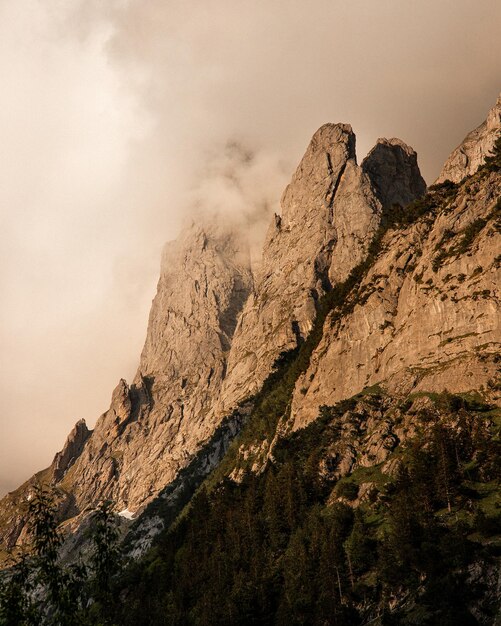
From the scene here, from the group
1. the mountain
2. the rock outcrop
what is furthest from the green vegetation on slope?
the rock outcrop

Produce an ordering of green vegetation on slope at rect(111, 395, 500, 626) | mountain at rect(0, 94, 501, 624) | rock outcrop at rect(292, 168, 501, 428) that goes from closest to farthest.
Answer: green vegetation on slope at rect(111, 395, 500, 626) < mountain at rect(0, 94, 501, 624) < rock outcrop at rect(292, 168, 501, 428)

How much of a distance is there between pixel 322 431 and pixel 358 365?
26179mm

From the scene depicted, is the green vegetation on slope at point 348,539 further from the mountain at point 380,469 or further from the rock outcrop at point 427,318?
the rock outcrop at point 427,318

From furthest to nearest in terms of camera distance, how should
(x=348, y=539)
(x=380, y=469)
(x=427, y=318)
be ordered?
(x=427, y=318) < (x=380, y=469) < (x=348, y=539)

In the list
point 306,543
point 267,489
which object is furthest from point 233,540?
point 306,543

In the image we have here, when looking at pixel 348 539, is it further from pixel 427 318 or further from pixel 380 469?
pixel 427 318

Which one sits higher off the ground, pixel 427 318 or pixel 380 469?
pixel 427 318

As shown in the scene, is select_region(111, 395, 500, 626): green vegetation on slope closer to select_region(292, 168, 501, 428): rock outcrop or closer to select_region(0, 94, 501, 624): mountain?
select_region(0, 94, 501, 624): mountain

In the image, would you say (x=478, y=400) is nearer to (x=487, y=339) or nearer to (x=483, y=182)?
(x=487, y=339)

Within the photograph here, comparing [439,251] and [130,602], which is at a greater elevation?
[439,251]

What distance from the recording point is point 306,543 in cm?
9869

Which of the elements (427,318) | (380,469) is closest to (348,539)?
(380,469)

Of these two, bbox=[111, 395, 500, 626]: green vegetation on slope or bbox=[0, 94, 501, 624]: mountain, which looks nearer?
bbox=[111, 395, 500, 626]: green vegetation on slope

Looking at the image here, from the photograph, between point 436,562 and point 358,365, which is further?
point 358,365
